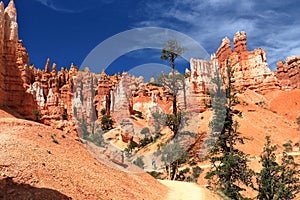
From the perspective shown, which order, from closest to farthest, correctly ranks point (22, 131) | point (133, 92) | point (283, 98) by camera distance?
point (22, 131) → point (283, 98) → point (133, 92)

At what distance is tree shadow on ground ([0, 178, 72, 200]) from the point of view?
34.1 feet

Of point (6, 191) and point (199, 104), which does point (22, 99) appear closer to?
point (6, 191)

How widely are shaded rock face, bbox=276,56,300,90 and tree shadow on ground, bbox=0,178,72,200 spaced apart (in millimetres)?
84416

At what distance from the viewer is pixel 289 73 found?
91.7 m

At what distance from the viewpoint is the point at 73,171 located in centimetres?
1453

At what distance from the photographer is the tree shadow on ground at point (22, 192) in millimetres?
10406

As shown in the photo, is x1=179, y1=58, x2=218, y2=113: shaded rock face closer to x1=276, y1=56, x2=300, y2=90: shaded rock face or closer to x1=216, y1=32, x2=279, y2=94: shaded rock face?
x1=216, y1=32, x2=279, y2=94: shaded rock face

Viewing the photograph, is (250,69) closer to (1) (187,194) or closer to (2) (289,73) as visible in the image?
(2) (289,73)

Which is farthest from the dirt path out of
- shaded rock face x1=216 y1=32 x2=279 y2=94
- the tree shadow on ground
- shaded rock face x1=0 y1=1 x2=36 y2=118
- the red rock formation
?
shaded rock face x1=216 y1=32 x2=279 y2=94

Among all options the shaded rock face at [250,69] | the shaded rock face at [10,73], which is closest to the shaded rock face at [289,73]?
the shaded rock face at [250,69]

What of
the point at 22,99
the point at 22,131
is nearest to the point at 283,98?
the point at 22,99

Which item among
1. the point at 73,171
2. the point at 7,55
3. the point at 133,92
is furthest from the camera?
the point at 133,92

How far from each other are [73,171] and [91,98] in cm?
6954

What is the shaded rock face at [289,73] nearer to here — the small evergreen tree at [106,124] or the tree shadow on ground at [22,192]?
the small evergreen tree at [106,124]
